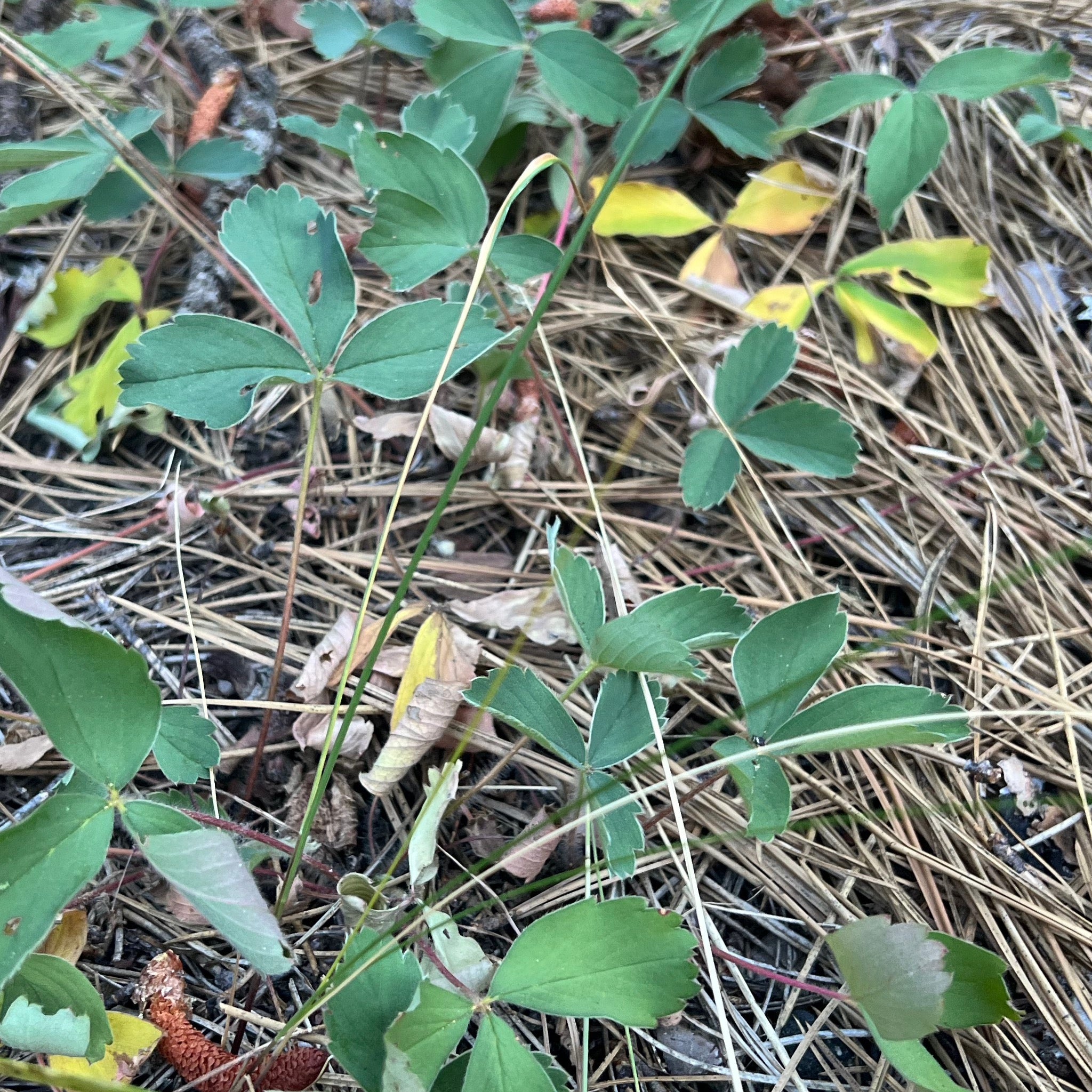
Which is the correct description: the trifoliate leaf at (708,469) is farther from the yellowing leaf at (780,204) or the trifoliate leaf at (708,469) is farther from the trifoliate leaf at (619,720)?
the yellowing leaf at (780,204)

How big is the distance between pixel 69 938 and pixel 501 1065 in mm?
572

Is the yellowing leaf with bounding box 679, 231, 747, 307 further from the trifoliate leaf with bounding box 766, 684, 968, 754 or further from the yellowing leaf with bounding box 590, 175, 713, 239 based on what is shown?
the trifoliate leaf with bounding box 766, 684, 968, 754

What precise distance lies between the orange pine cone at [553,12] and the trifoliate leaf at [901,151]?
649 mm

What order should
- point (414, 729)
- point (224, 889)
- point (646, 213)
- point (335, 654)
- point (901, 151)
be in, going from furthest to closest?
point (646, 213) → point (901, 151) → point (335, 654) → point (414, 729) → point (224, 889)

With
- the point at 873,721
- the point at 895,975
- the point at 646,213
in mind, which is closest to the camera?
the point at 895,975

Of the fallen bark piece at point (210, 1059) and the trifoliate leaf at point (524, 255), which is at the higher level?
the trifoliate leaf at point (524, 255)

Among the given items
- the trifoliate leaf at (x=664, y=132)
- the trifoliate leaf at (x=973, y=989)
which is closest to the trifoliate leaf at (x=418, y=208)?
the trifoliate leaf at (x=664, y=132)

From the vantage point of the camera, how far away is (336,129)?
1.43 meters

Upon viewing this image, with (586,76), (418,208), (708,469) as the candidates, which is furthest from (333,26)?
(708,469)

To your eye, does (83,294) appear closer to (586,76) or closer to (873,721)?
(586,76)

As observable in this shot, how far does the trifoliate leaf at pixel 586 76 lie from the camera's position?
139 cm

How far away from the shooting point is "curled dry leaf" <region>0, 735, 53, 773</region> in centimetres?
104

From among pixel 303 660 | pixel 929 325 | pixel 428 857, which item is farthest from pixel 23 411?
pixel 929 325

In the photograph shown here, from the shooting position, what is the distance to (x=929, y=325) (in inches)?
59.2
